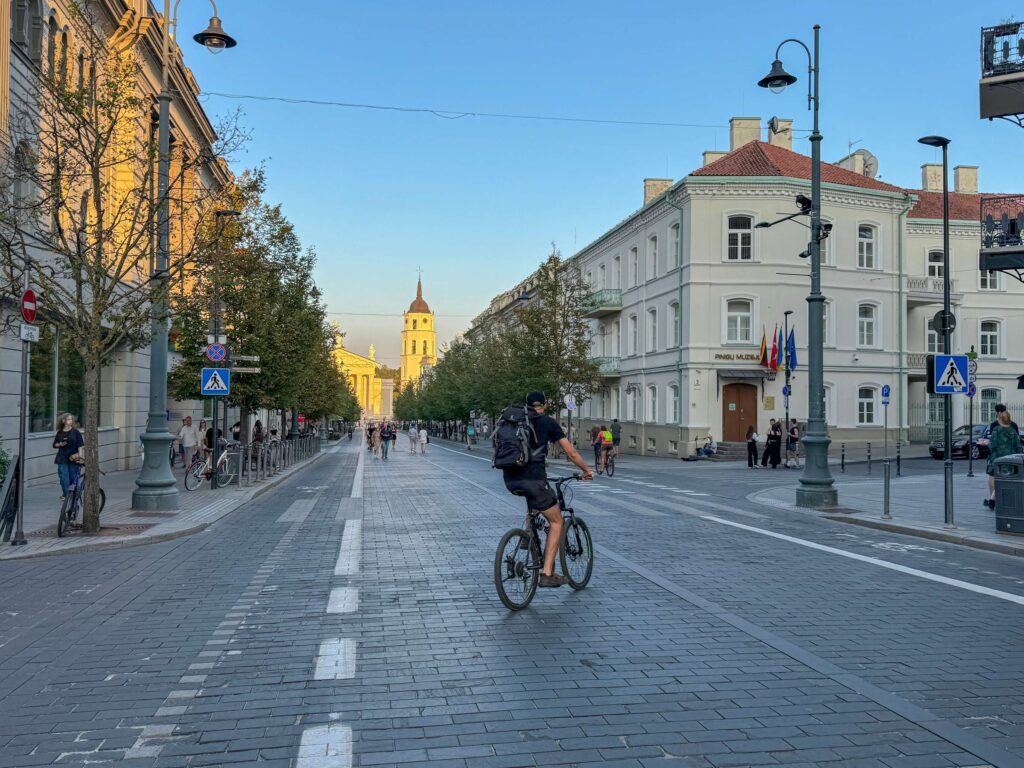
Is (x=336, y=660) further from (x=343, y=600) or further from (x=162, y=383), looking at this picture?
(x=162, y=383)

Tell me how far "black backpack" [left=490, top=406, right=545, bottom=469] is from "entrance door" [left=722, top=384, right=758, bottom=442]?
108 feet

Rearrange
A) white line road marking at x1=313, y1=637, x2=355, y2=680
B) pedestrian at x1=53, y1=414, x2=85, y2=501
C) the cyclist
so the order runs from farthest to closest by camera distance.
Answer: pedestrian at x1=53, y1=414, x2=85, y2=501, the cyclist, white line road marking at x1=313, y1=637, x2=355, y2=680

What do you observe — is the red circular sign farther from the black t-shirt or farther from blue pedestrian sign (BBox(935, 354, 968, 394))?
blue pedestrian sign (BBox(935, 354, 968, 394))

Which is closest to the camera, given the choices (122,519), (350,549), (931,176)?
(350,549)

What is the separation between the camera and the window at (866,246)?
41.6 m

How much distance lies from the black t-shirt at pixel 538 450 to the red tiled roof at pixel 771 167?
33.9 m

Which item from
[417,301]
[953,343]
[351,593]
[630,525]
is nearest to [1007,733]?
[351,593]

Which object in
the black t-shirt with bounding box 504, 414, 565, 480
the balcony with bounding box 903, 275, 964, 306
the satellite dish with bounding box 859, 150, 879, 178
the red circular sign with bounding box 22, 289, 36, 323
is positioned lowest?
the black t-shirt with bounding box 504, 414, 565, 480

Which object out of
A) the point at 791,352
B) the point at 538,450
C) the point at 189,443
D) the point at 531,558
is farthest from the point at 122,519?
the point at 791,352

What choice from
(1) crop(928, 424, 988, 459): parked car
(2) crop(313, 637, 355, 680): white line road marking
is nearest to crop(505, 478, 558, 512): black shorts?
(2) crop(313, 637, 355, 680): white line road marking

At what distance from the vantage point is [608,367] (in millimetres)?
50062

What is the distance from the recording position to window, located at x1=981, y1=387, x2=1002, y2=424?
45750mm

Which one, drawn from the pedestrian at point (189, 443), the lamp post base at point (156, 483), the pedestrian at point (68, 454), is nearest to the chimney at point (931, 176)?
the pedestrian at point (189, 443)

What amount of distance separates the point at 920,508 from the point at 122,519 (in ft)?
44.6
